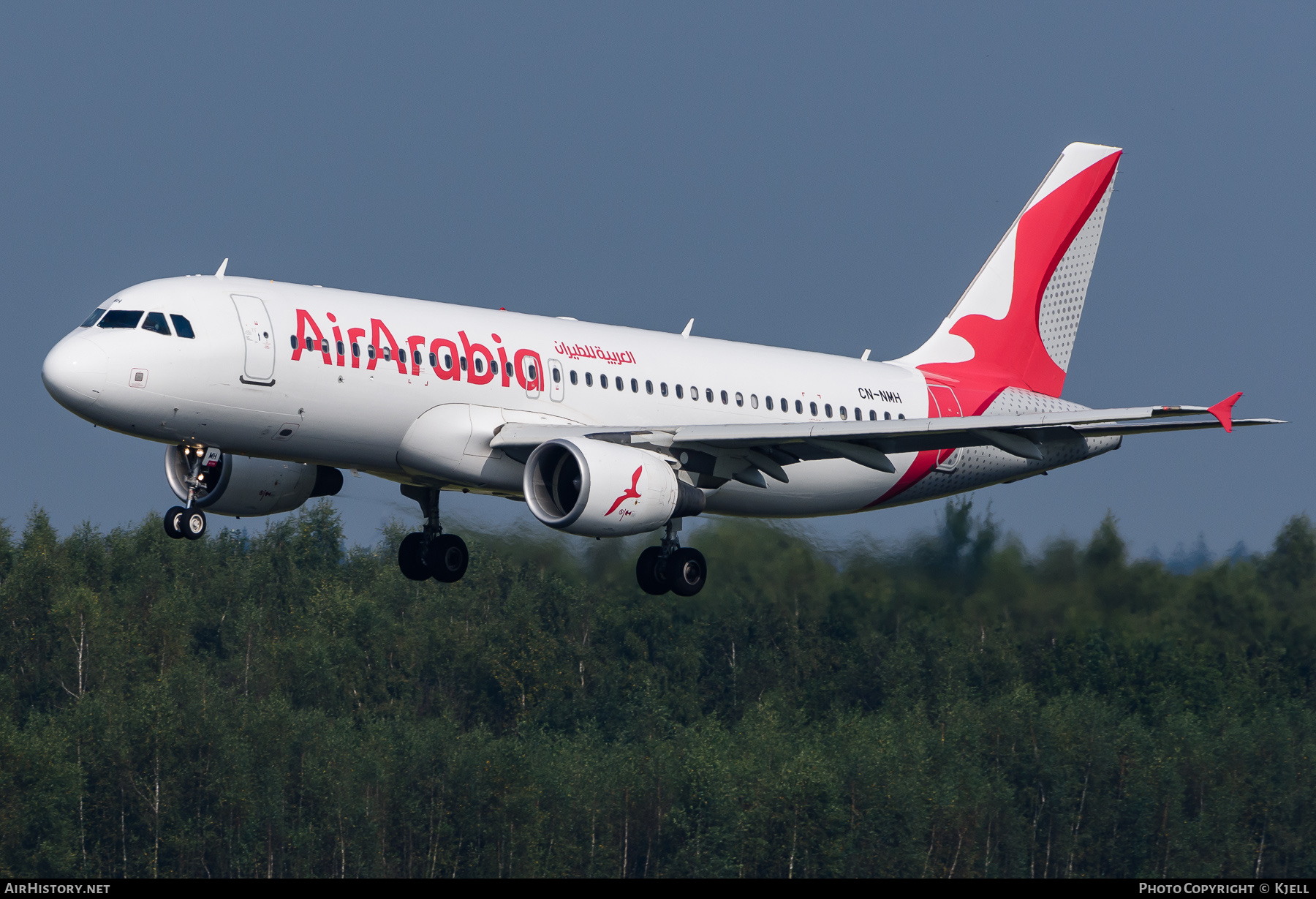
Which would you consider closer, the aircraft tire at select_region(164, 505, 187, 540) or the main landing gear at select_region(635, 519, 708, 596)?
the aircraft tire at select_region(164, 505, 187, 540)

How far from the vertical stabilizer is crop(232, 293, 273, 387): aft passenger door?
15.4m

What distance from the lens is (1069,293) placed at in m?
37.5

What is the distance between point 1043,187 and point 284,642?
2562 inches

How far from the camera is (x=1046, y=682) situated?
3098 inches

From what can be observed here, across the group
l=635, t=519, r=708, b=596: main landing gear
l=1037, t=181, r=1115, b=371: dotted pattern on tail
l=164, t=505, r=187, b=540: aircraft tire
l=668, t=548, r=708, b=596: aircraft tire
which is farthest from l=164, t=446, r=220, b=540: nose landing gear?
l=1037, t=181, r=1115, b=371: dotted pattern on tail

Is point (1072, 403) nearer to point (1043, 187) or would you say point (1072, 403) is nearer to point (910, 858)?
point (1043, 187)

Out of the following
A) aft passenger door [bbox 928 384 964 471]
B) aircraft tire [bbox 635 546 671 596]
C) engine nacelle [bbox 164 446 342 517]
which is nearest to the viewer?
engine nacelle [bbox 164 446 342 517]

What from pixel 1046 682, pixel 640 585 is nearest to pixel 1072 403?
pixel 640 585

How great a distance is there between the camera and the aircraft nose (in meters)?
23.7

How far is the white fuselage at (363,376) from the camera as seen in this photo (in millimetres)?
24219

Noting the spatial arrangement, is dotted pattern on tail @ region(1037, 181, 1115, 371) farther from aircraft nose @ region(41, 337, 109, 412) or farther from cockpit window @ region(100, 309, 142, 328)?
aircraft nose @ region(41, 337, 109, 412)

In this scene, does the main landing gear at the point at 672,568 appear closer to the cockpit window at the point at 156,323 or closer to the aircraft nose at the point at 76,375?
the cockpit window at the point at 156,323

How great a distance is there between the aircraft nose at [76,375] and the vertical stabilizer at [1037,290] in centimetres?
1766

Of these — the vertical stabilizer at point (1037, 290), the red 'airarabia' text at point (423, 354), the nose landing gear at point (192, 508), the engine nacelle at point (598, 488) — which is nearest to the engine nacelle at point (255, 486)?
the nose landing gear at point (192, 508)
